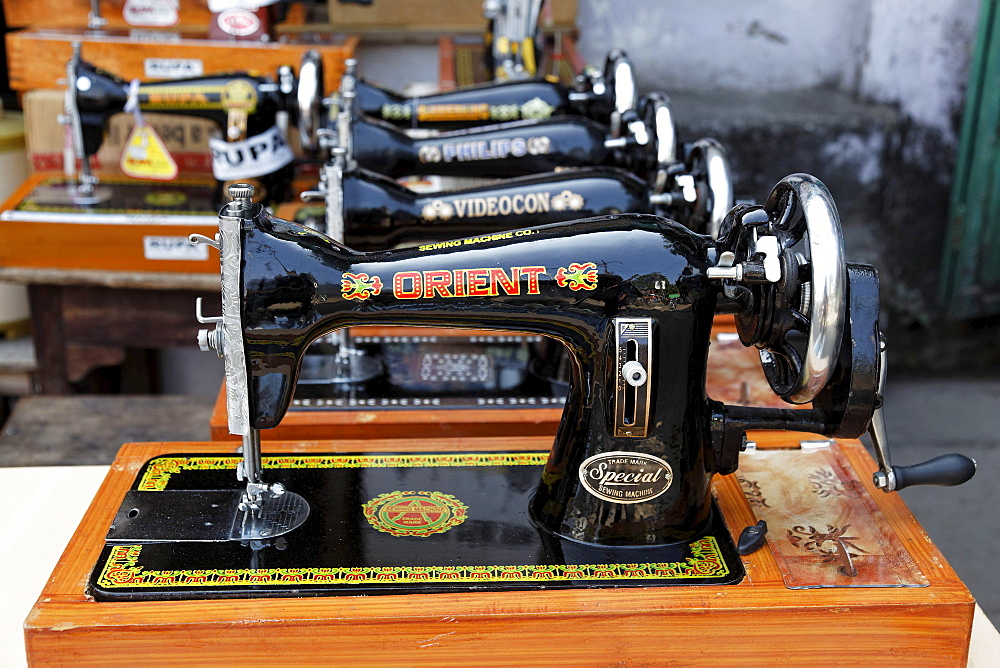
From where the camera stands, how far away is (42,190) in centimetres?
283

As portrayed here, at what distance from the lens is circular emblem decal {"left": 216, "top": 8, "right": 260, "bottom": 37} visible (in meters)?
3.02

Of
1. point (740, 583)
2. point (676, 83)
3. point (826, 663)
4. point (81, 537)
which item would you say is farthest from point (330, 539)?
point (676, 83)

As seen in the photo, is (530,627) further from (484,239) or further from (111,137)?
(111,137)

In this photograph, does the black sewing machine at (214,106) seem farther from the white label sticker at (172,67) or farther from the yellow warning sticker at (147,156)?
the white label sticker at (172,67)

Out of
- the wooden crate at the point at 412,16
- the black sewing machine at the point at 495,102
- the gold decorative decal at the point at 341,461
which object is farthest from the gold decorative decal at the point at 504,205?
the wooden crate at the point at 412,16

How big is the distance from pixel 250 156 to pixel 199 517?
1530 mm

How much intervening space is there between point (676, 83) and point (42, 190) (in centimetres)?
264

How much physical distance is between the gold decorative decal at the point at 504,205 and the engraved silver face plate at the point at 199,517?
1.90ft

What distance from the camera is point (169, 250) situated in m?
2.66

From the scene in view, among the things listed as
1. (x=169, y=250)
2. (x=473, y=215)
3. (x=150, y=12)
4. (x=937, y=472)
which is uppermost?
(x=150, y=12)

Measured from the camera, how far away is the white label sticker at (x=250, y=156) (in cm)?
270

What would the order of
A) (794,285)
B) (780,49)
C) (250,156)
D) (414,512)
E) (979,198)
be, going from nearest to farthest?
(794,285)
(414,512)
(250,156)
(979,198)
(780,49)

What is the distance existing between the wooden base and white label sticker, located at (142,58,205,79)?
2.08m

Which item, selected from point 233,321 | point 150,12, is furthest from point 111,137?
point 233,321
